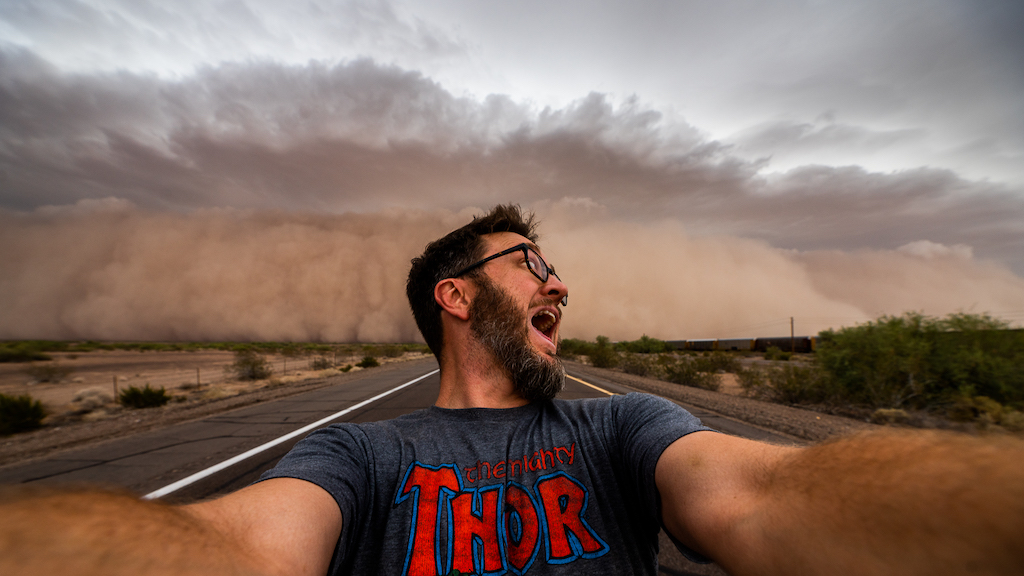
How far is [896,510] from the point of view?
62 cm

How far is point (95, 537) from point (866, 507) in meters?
1.29

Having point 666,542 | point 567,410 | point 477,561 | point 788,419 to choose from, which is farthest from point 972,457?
point 788,419

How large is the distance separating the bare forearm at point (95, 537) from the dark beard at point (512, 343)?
128 cm

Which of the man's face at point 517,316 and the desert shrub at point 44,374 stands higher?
the man's face at point 517,316

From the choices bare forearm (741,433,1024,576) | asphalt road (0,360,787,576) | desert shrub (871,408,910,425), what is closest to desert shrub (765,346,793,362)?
desert shrub (871,408,910,425)

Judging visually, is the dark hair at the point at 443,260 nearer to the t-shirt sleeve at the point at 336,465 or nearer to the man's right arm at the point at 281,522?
the t-shirt sleeve at the point at 336,465

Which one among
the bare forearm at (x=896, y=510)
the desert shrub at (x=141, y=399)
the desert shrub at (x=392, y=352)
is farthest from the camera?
the desert shrub at (x=392, y=352)

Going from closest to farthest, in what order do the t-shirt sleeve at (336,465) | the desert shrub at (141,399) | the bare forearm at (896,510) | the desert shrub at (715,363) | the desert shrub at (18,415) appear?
the bare forearm at (896,510)
the t-shirt sleeve at (336,465)
the desert shrub at (18,415)
the desert shrub at (141,399)
the desert shrub at (715,363)

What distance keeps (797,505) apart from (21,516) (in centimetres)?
138

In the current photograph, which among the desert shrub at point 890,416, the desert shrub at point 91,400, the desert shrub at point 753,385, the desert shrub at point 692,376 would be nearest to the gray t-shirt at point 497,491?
the desert shrub at point 890,416

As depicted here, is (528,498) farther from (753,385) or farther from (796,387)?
(753,385)

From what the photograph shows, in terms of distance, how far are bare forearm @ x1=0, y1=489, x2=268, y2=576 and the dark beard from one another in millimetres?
1282

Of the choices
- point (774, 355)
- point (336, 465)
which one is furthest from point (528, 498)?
point (774, 355)

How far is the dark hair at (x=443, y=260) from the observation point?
2260mm
